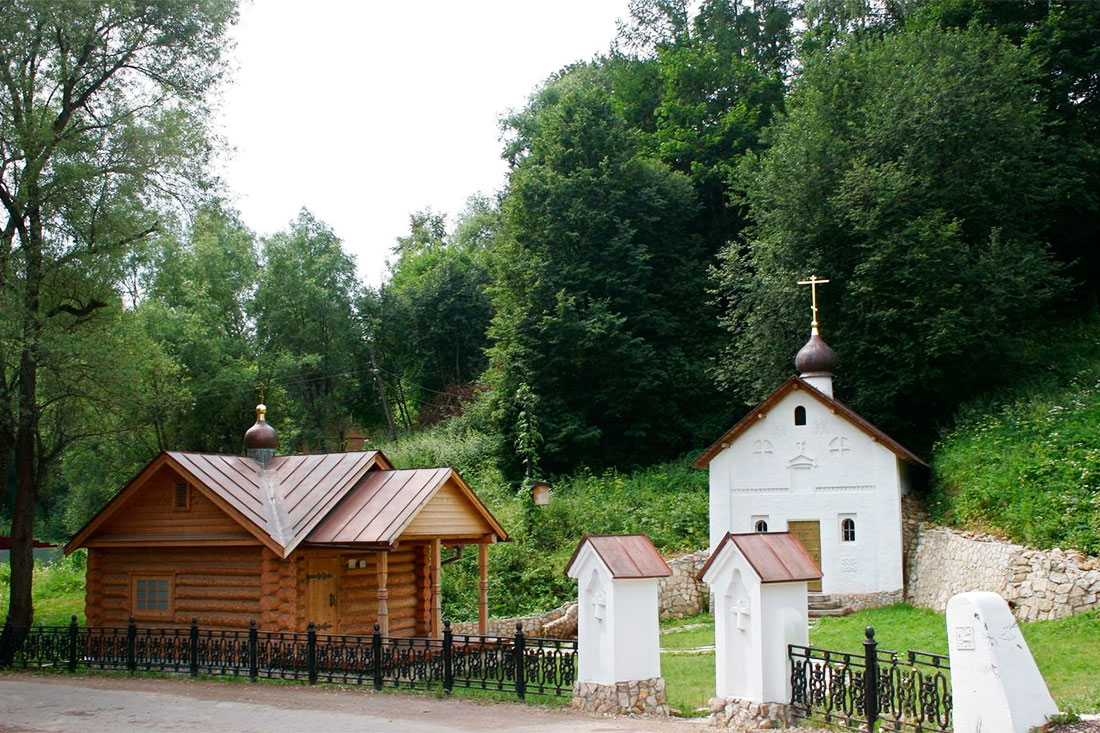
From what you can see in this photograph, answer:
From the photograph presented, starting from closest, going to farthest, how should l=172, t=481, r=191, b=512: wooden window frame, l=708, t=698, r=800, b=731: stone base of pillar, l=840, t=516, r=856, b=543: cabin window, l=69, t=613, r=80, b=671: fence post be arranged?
1. l=708, t=698, r=800, b=731: stone base of pillar
2. l=69, t=613, r=80, b=671: fence post
3. l=172, t=481, r=191, b=512: wooden window frame
4. l=840, t=516, r=856, b=543: cabin window

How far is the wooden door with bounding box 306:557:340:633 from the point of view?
59.9ft

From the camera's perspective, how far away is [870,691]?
412 inches

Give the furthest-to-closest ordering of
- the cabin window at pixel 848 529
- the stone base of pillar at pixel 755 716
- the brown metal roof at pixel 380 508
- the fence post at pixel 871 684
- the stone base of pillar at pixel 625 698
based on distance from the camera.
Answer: the cabin window at pixel 848 529
the brown metal roof at pixel 380 508
the stone base of pillar at pixel 625 698
the stone base of pillar at pixel 755 716
the fence post at pixel 871 684

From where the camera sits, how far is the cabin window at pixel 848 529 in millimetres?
24234

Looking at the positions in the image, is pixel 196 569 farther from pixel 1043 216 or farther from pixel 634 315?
pixel 1043 216

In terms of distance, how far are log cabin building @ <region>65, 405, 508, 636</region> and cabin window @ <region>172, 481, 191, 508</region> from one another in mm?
29

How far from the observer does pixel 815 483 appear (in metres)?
24.7

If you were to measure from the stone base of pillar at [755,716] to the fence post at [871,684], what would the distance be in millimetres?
1102

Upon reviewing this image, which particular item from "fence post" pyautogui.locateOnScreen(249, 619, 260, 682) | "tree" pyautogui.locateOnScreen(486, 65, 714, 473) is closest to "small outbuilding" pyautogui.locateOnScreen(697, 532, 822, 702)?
"fence post" pyautogui.locateOnScreen(249, 619, 260, 682)

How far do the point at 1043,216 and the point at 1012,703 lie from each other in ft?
82.7

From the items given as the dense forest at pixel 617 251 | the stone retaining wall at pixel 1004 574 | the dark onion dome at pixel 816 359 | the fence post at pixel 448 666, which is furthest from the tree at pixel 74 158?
the stone retaining wall at pixel 1004 574

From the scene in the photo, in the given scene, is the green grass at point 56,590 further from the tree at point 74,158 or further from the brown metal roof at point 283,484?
the brown metal roof at point 283,484

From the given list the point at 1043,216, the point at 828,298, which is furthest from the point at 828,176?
the point at 1043,216

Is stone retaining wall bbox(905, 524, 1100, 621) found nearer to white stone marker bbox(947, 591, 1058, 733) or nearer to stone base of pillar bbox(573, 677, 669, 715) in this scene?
stone base of pillar bbox(573, 677, 669, 715)
